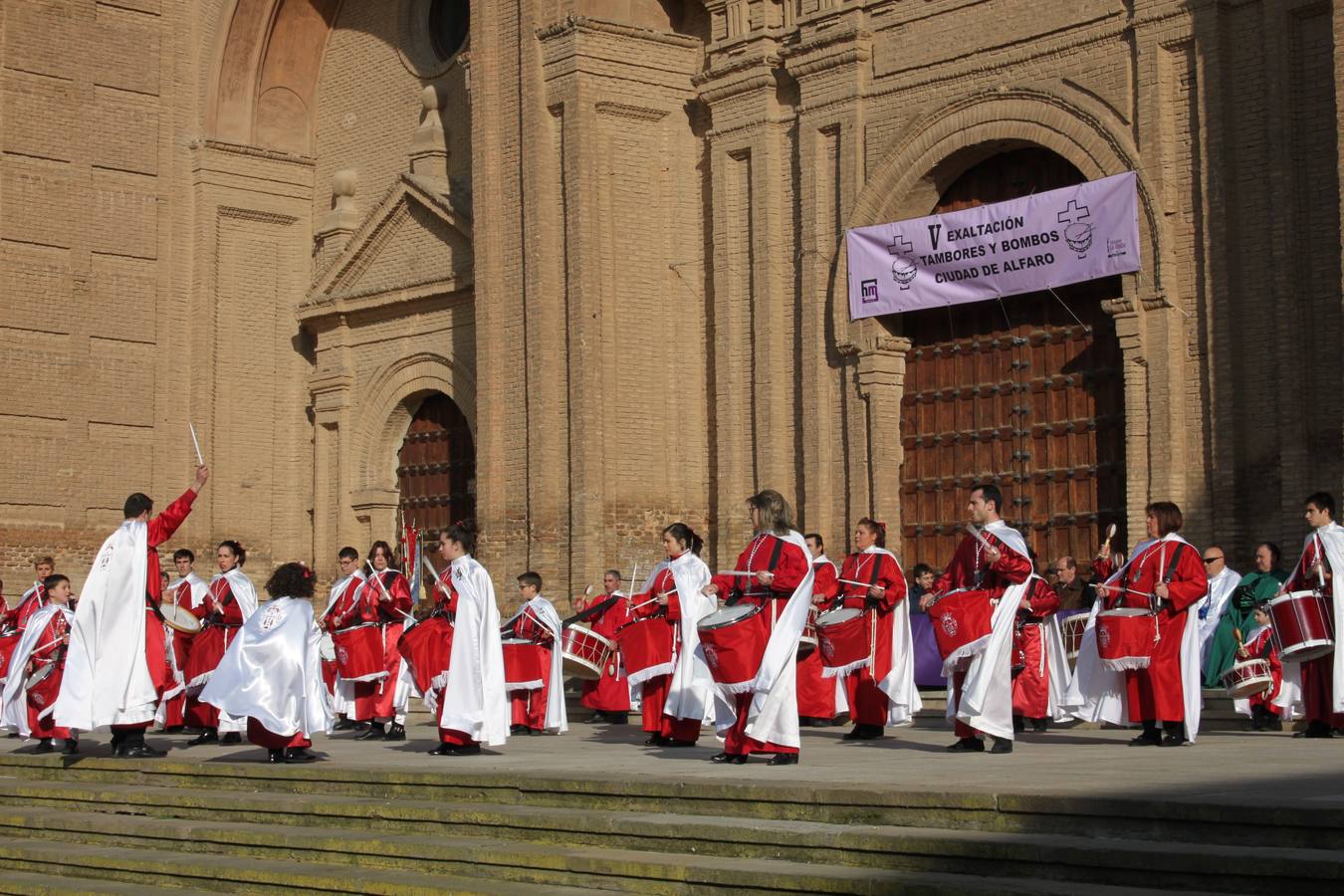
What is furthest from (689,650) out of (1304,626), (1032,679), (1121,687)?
(1304,626)

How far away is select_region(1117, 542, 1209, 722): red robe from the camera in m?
12.3

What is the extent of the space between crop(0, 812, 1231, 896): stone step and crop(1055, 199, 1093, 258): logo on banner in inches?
412

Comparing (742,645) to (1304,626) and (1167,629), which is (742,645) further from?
(1304,626)

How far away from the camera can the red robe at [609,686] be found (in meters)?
17.4

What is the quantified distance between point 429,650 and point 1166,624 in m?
5.10

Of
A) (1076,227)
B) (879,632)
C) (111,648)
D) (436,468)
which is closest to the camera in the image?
(111,648)

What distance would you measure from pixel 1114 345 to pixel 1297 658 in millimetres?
6130

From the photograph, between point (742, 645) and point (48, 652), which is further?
point (48, 652)

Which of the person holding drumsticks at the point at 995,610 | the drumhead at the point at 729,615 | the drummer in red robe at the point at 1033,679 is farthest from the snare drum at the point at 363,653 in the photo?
the person holding drumsticks at the point at 995,610

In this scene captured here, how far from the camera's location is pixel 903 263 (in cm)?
2016

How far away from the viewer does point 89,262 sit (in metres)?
27.5

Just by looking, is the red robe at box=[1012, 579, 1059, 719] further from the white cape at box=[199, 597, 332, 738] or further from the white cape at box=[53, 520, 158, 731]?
the white cape at box=[53, 520, 158, 731]

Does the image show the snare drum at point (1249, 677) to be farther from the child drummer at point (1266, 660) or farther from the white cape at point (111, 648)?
the white cape at point (111, 648)

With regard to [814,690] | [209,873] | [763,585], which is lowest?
[209,873]
